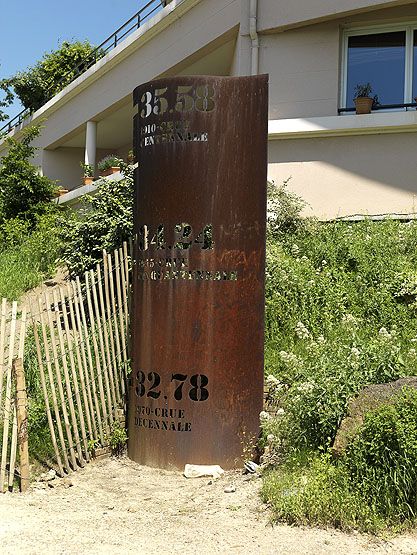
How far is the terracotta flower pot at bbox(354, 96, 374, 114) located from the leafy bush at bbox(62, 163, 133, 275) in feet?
12.5

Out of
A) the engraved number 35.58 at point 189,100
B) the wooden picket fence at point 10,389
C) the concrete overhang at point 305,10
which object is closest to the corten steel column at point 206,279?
the engraved number 35.58 at point 189,100

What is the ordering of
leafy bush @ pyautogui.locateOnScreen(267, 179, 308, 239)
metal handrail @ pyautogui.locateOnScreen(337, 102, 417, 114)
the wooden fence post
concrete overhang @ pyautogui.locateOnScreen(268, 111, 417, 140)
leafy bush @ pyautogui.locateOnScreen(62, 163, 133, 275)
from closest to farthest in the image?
the wooden fence post → leafy bush @ pyautogui.locateOnScreen(267, 179, 308, 239) → leafy bush @ pyautogui.locateOnScreen(62, 163, 133, 275) → concrete overhang @ pyautogui.locateOnScreen(268, 111, 417, 140) → metal handrail @ pyautogui.locateOnScreen(337, 102, 417, 114)

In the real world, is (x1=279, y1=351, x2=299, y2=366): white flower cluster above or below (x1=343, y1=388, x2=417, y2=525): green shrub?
above

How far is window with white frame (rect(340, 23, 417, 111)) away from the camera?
520 inches

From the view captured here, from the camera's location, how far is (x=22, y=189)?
20547mm

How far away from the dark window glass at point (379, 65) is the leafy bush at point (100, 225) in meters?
4.22

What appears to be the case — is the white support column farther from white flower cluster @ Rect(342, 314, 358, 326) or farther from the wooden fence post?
the wooden fence post

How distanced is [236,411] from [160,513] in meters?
1.40

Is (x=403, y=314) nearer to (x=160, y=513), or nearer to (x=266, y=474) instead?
(x=266, y=474)

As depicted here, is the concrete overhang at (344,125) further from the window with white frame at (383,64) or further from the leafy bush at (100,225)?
the leafy bush at (100,225)

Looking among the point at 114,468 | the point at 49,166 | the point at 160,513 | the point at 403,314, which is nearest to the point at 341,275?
the point at 403,314

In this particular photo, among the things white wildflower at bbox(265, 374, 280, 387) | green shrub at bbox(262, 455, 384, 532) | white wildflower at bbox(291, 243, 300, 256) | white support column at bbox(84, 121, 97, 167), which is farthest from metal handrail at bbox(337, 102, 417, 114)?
white support column at bbox(84, 121, 97, 167)

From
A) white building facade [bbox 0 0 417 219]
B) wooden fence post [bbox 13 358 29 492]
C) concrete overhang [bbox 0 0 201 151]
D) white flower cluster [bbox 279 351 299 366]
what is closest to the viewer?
wooden fence post [bbox 13 358 29 492]

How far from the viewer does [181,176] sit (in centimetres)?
726
